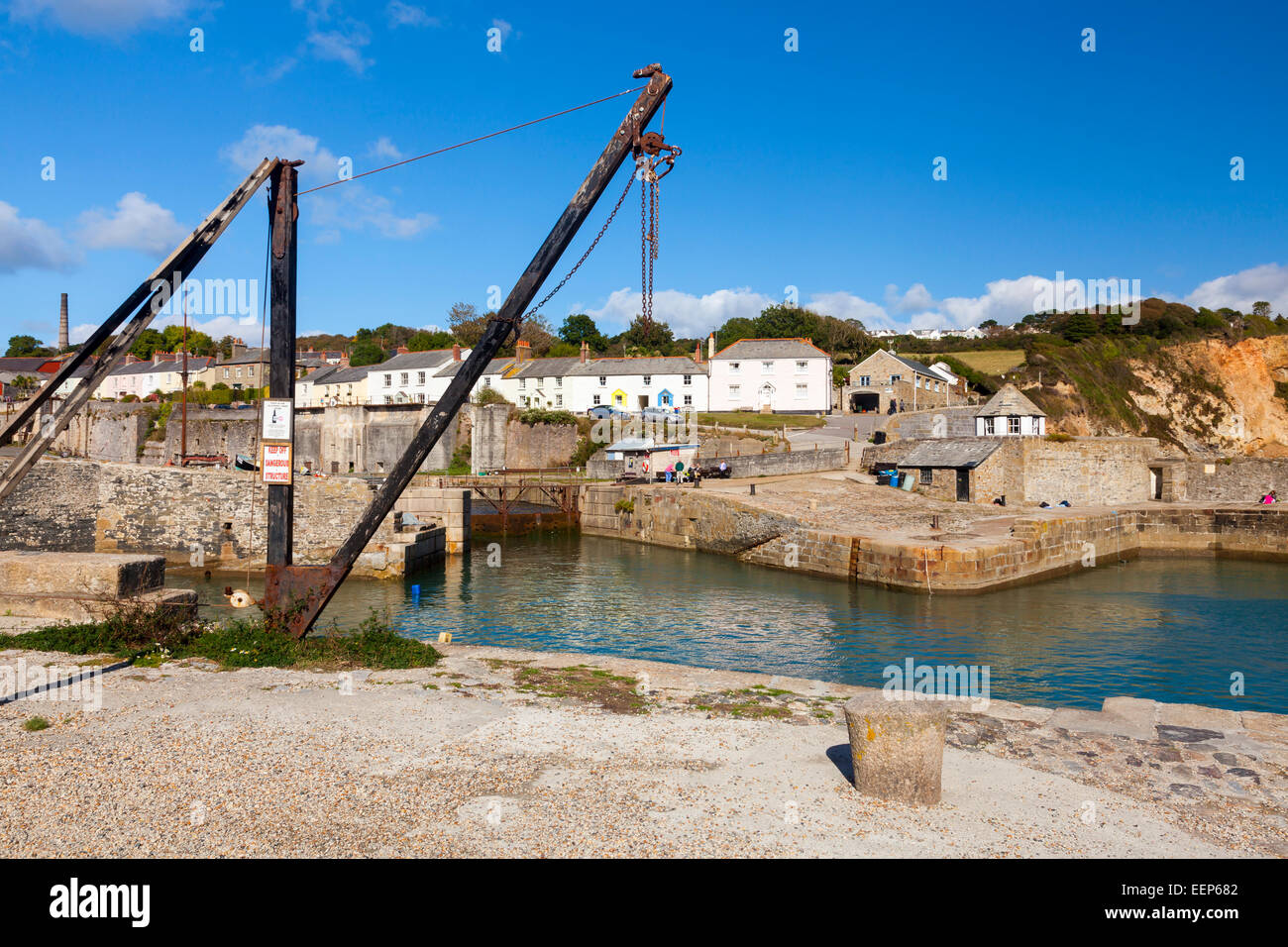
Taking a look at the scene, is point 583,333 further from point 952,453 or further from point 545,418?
point 952,453

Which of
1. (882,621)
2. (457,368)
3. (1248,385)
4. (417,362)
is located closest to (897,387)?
(1248,385)

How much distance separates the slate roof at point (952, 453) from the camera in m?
34.1

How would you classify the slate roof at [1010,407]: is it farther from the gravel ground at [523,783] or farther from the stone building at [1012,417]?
the gravel ground at [523,783]

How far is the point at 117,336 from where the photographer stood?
30.8ft

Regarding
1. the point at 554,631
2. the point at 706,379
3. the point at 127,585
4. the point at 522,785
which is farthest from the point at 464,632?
the point at 706,379

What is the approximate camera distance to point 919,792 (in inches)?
236

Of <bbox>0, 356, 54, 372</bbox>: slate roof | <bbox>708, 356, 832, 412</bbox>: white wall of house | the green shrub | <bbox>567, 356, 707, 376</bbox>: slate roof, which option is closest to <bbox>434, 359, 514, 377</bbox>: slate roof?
<bbox>567, 356, 707, 376</bbox>: slate roof

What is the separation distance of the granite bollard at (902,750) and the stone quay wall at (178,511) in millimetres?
21167

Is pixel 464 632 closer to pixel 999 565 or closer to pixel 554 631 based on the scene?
pixel 554 631

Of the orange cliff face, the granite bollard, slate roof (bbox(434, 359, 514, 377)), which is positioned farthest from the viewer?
slate roof (bbox(434, 359, 514, 377))

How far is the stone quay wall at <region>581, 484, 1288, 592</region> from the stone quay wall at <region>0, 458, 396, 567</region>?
13.2 m

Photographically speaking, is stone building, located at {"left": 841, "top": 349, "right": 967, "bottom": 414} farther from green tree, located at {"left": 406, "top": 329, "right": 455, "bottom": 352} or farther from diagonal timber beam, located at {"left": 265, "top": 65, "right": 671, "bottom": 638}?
diagonal timber beam, located at {"left": 265, "top": 65, "right": 671, "bottom": 638}

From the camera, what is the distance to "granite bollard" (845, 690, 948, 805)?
236 inches

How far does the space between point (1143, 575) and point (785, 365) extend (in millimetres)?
33851
